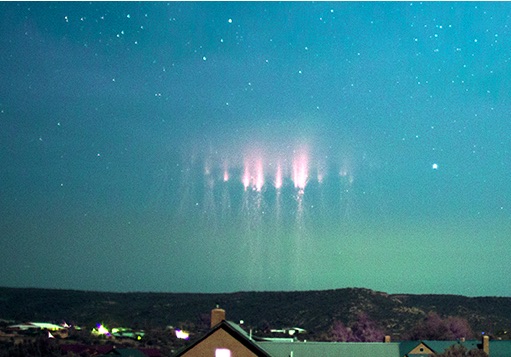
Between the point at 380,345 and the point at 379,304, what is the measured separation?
10259 cm

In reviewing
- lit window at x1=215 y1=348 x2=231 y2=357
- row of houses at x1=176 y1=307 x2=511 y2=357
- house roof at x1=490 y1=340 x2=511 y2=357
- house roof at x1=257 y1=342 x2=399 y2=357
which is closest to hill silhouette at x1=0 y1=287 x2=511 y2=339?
house roof at x1=490 y1=340 x2=511 y2=357

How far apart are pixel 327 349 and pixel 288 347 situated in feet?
9.90

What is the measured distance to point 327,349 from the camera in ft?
194

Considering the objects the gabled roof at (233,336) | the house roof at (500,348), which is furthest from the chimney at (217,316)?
the house roof at (500,348)

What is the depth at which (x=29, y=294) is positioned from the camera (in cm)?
18475

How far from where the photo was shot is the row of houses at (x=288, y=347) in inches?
1869

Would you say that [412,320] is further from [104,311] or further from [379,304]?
[104,311]

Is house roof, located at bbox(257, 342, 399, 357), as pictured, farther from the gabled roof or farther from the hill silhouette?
the hill silhouette

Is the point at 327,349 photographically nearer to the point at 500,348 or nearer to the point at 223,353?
the point at 223,353

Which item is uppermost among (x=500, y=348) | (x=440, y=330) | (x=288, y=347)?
(x=440, y=330)

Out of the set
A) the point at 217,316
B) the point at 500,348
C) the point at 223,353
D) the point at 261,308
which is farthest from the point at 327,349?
the point at 261,308

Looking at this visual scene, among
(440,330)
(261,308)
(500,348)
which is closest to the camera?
(500,348)

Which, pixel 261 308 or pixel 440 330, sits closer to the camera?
pixel 440 330

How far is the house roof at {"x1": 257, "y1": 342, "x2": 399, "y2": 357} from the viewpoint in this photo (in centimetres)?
5691
